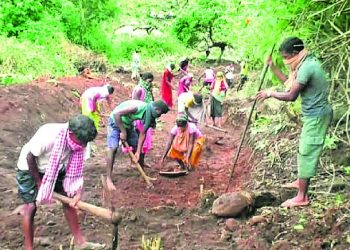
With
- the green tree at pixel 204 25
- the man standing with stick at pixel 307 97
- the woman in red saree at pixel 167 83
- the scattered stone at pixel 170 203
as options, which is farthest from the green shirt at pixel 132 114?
the green tree at pixel 204 25

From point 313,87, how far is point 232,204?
5.11ft

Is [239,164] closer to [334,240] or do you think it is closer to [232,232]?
[232,232]

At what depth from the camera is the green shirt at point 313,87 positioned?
5.63 m

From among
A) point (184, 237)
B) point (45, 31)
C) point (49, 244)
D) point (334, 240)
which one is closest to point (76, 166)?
point (49, 244)

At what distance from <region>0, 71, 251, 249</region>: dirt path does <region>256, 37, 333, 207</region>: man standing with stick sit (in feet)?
3.79

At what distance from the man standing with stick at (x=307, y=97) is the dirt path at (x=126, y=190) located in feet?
3.79

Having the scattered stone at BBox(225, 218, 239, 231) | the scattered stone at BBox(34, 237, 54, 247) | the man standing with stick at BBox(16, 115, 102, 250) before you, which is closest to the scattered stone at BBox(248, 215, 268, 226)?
the scattered stone at BBox(225, 218, 239, 231)

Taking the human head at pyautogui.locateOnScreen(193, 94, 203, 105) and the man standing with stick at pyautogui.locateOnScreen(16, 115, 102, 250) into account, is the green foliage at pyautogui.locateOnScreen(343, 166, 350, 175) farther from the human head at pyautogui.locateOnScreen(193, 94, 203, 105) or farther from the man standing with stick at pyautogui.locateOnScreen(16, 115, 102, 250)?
the human head at pyautogui.locateOnScreen(193, 94, 203, 105)

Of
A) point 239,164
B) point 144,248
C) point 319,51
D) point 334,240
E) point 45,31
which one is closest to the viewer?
point 334,240

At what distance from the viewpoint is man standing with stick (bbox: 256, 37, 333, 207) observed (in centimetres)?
566

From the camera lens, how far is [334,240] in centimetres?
506

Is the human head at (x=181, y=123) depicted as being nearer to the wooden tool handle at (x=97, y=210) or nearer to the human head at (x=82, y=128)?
the wooden tool handle at (x=97, y=210)

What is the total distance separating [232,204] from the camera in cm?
617

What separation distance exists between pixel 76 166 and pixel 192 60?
81.7 ft
